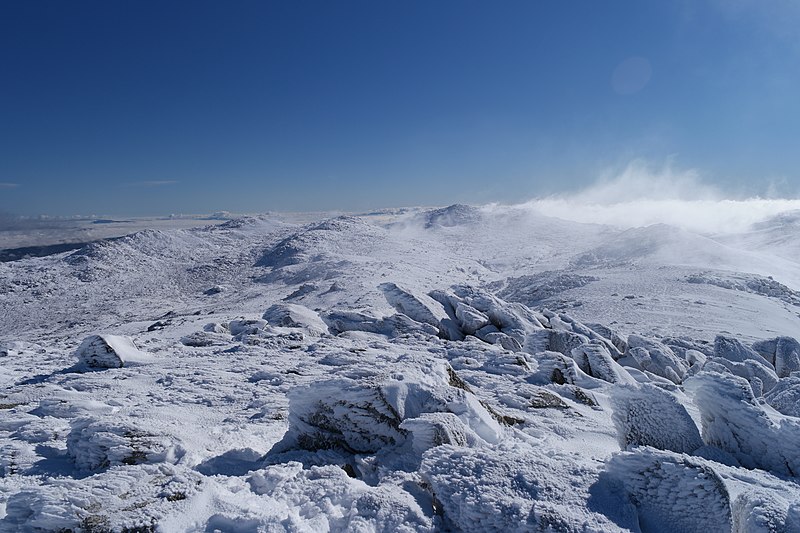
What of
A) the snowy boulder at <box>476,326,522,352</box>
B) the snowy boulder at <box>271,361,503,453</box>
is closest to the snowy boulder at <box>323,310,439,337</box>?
the snowy boulder at <box>476,326,522,352</box>

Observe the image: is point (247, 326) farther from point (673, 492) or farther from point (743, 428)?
point (743, 428)

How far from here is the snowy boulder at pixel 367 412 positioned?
5.44 m

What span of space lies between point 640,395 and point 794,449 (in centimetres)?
187

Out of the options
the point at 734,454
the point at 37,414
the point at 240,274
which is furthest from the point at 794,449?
the point at 240,274

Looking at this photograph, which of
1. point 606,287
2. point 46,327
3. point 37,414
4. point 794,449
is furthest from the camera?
point 46,327

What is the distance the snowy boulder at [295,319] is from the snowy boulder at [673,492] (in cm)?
1272

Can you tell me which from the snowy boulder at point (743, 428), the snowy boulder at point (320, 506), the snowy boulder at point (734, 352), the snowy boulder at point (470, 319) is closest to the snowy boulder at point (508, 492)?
the snowy boulder at point (320, 506)

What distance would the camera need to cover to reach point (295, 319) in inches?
665

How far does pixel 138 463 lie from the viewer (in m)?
4.72

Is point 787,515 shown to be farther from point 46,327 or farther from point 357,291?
point 46,327

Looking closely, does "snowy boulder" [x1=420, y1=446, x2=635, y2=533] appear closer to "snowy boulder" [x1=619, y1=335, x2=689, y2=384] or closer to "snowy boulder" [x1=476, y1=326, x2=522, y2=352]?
"snowy boulder" [x1=476, y1=326, x2=522, y2=352]

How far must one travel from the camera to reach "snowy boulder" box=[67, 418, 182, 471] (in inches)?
187

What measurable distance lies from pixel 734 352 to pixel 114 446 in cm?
2048

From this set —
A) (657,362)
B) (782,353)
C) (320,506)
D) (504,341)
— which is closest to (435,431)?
(320,506)
